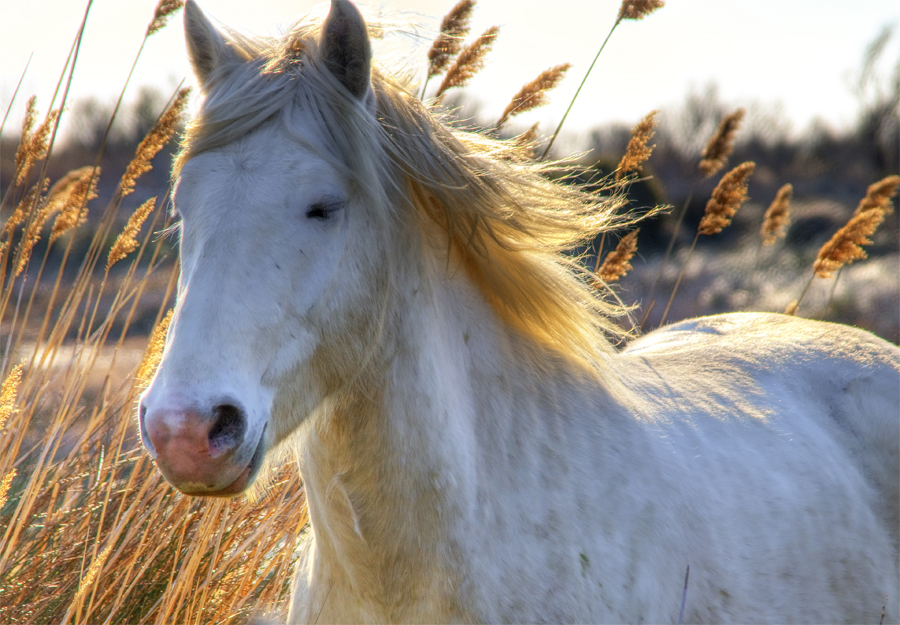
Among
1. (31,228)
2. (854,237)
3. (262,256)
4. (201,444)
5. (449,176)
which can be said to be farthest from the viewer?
(854,237)

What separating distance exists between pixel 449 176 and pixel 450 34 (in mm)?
1045

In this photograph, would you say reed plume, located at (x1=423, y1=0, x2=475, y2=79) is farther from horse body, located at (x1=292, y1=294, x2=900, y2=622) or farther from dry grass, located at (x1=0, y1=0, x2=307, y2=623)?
horse body, located at (x1=292, y1=294, x2=900, y2=622)

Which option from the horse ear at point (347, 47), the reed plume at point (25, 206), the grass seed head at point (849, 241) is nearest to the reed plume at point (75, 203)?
the reed plume at point (25, 206)

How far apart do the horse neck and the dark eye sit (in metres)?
0.23

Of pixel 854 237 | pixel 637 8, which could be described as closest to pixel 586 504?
pixel 637 8

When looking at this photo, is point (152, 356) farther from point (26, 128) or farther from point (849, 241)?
point (849, 241)

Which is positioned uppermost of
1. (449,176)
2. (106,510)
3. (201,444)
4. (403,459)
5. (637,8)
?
(637,8)

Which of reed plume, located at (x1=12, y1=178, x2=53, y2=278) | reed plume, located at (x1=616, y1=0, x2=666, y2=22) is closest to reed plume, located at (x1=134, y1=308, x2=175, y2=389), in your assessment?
reed plume, located at (x1=12, y1=178, x2=53, y2=278)

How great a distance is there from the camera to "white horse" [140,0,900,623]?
127cm

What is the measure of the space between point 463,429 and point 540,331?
416 mm

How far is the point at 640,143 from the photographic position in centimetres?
280

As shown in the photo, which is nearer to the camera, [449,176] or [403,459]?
[403,459]

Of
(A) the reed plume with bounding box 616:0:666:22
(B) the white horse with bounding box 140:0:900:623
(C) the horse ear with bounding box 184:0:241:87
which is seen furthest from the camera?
(A) the reed plume with bounding box 616:0:666:22

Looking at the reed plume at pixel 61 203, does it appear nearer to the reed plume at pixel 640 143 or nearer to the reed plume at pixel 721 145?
the reed plume at pixel 640 143
